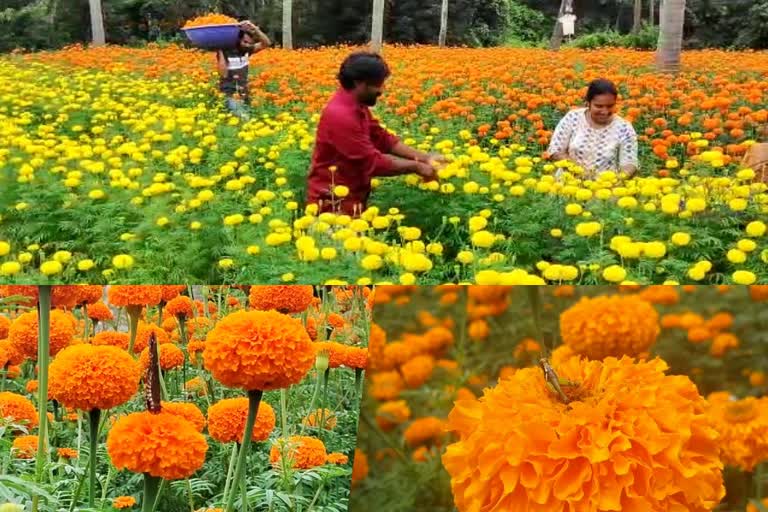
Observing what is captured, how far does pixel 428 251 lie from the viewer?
6.66 ft

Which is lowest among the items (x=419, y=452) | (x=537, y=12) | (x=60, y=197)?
(x=60, y=197)

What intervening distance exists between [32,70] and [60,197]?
900 millimetres

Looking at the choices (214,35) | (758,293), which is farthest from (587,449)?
(214,35)

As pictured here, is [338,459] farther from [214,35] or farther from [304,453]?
[214,35]

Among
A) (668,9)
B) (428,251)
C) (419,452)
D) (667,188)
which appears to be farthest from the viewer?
(668,9)

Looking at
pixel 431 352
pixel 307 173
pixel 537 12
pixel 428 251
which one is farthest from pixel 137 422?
pixel 537 12

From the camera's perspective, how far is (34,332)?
49.0 inches

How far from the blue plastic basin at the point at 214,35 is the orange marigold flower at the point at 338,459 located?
6.59 ft

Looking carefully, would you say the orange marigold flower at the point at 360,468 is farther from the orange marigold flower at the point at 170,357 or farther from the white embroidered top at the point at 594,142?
the white embroidered top at the point at 594,142

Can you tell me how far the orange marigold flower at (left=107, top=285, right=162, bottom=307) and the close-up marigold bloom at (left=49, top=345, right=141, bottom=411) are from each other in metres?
0.24

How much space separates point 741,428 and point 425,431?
22cm

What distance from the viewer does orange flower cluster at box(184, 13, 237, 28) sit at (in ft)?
9.21

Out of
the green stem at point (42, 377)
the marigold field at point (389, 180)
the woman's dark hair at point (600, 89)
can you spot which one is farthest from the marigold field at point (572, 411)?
the woman's dark hair at point (600, 89)

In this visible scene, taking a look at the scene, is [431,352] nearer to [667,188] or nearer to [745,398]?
[745,398]
